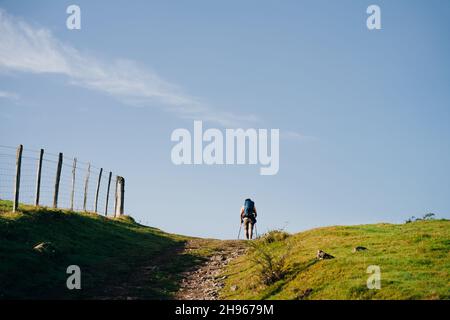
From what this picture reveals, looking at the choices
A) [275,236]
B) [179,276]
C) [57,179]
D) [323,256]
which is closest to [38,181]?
[57,179]

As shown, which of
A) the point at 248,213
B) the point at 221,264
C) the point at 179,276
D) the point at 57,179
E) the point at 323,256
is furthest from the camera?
the point at 248,213

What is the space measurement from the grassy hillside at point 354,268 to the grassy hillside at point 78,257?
380 centimetres

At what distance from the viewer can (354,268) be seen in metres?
17.7

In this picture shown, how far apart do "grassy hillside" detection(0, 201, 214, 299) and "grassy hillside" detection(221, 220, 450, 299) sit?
3.80m

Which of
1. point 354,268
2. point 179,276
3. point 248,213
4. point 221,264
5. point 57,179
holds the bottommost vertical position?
point 179,276

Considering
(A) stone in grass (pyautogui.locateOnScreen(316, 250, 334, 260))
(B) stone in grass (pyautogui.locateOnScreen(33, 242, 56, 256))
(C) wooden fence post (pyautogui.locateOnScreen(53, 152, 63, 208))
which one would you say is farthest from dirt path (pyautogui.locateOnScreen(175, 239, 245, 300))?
(C) wooden fence post (pyautogui.locateOnScreen(53, 152, 63, 208))

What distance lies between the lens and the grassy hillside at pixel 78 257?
1919 cm

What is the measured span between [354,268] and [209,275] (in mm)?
8670

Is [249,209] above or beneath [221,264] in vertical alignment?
above

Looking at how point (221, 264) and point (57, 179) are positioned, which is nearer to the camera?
point (221, 264)

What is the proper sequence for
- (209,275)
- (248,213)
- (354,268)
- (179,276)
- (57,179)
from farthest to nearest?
(248,213) → (57,179) → (209,275) → (179,276) → (354,268)

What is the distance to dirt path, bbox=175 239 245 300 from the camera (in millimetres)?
20373

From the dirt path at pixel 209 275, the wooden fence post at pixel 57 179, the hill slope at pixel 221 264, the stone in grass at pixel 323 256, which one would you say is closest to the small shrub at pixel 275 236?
the hill slope at pixel 221 264

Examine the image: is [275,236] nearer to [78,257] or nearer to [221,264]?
[221,264]
